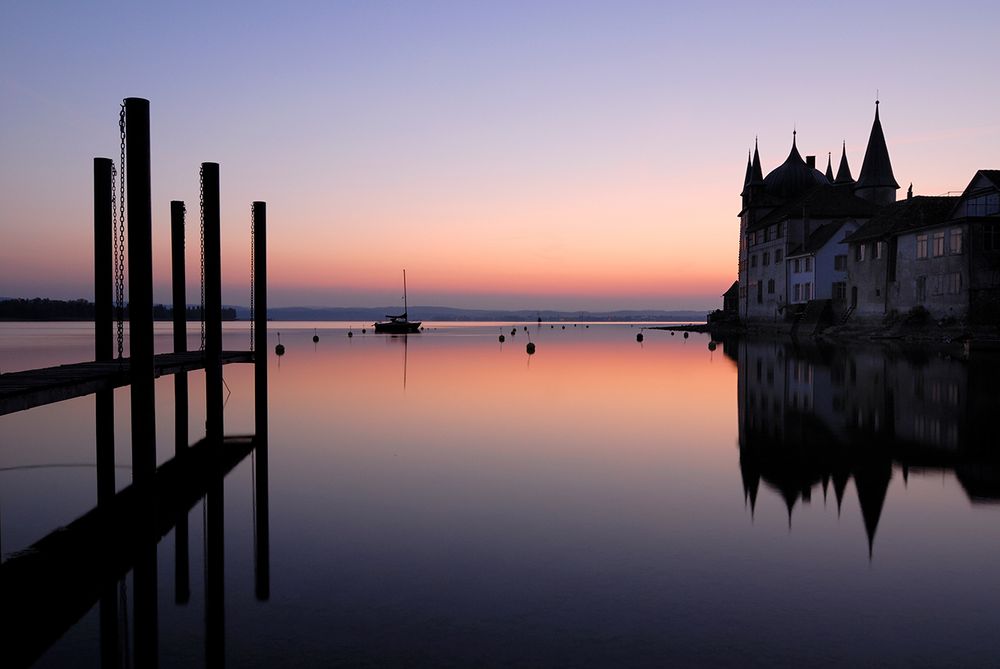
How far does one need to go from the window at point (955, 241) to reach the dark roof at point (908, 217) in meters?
1.38

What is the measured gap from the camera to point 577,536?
11.8 metres

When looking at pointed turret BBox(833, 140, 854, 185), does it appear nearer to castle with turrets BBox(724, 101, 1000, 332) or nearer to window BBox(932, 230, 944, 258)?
castle with turrets BBox(724, 101, 1000, 332)

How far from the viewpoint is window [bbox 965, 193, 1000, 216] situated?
53.6 m

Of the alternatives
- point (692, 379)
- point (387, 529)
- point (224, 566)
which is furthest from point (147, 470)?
point (692, 379)

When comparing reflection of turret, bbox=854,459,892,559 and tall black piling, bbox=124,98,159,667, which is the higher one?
tall black piling, bbox=124,98,159,667

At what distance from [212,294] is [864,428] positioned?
59.0ft

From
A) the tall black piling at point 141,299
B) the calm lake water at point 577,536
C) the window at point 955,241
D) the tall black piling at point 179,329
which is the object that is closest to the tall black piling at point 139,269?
the tall black piling at point 141,299

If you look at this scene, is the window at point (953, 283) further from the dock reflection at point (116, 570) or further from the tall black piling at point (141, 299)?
the tall black piling at point (141, 299)

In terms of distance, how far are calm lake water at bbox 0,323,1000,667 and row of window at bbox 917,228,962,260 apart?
33.7 meters

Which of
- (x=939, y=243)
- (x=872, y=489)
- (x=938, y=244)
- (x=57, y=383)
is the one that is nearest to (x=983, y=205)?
(x=939, y=243)

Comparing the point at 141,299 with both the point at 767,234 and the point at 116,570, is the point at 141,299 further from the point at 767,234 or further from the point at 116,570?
the point at 767,234

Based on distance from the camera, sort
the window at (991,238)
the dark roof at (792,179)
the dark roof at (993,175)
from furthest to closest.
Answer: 1. the dark roof at (792,179)
2. the window at (991,238)
3. the dark roof at (993,175)

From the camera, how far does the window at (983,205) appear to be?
5362 centimetres

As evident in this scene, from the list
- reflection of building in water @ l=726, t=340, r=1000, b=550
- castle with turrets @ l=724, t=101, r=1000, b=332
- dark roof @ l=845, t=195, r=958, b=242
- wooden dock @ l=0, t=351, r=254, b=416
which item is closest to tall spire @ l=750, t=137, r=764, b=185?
castle with turrets @ l=724, t=101, r=1000, b=332
